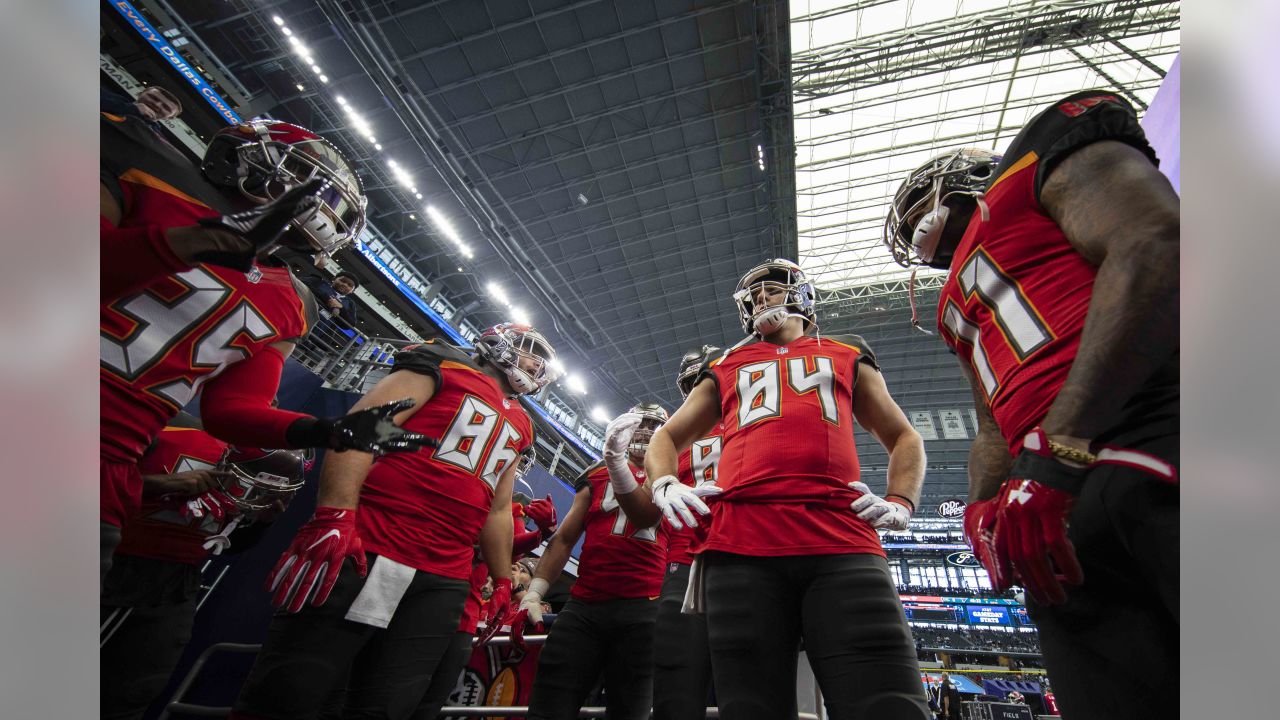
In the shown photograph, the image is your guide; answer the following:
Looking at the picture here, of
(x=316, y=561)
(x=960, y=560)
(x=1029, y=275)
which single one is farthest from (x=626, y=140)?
(x=960, y=560)

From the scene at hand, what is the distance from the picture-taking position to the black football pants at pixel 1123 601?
1065 millimetres

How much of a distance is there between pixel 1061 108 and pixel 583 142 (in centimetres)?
1682

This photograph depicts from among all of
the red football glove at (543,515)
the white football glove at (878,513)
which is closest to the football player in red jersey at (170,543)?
the red football glove at (543,515)

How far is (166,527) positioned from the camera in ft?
11.9

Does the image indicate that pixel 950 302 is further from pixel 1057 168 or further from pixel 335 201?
→ pixel 335 201

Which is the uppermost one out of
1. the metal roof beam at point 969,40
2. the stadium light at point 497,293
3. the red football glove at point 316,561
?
the metal roof beam at point 969,40

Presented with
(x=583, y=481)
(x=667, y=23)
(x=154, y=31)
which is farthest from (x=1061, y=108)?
(x=154, y=31)

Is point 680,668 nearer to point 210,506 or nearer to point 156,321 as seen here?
point 156,321

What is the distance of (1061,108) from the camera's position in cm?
161

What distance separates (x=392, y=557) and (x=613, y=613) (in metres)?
1.40

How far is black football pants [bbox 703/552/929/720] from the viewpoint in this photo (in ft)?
5.56

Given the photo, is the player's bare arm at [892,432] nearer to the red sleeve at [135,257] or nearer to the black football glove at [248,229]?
the black football glove at [248,229]

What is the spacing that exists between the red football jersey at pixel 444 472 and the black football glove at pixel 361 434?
1.84 feet

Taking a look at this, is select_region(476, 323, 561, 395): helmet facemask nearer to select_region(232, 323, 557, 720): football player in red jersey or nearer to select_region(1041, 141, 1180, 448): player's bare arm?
select_region(232, 323, 557, 720): football player in red jersey
